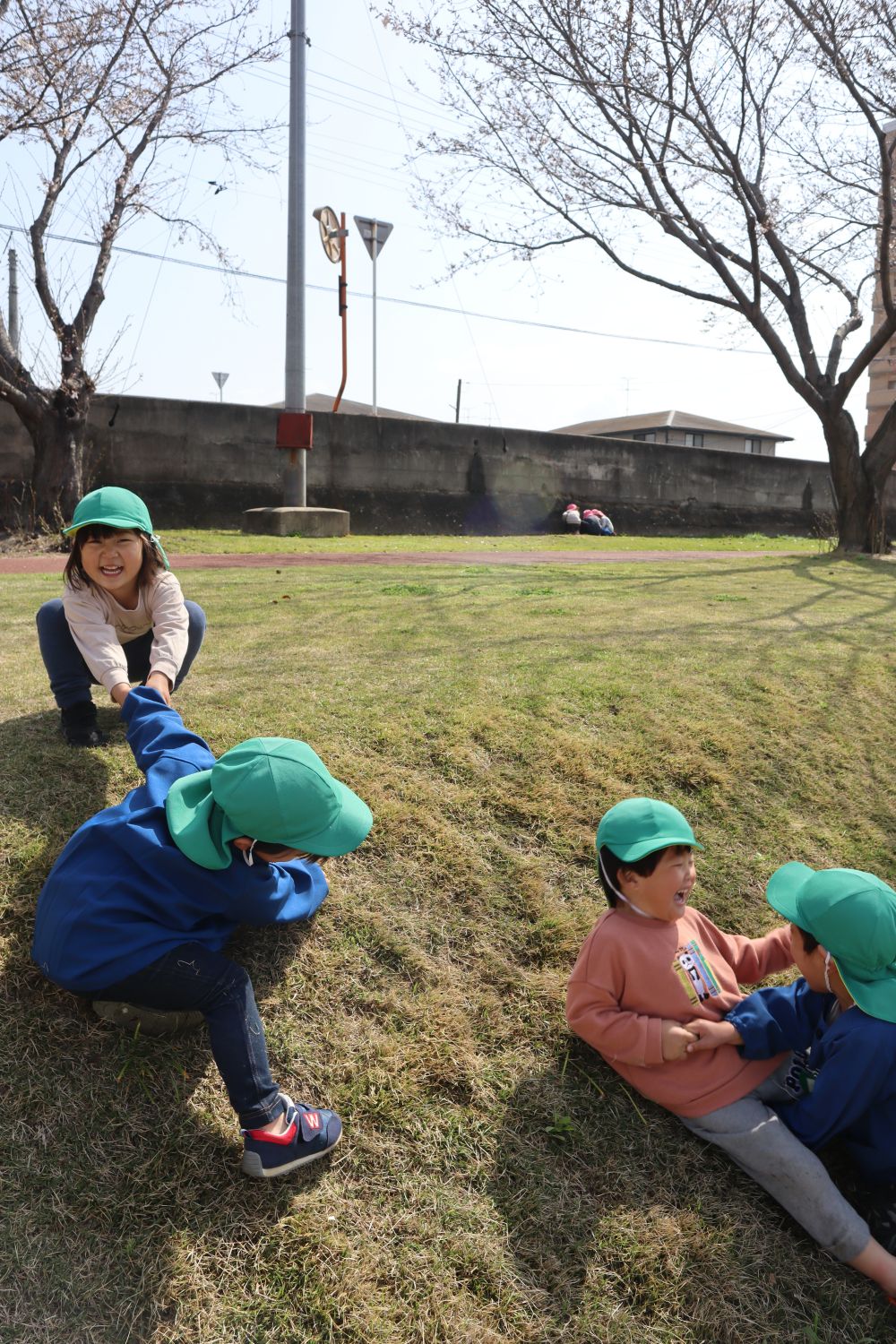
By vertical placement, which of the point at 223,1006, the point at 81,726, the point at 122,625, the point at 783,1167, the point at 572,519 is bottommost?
the point at 783,1167

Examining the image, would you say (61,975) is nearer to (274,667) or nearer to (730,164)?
(274,667)

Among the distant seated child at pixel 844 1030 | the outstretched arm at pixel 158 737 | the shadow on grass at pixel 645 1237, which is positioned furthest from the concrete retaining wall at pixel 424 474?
the distant seated child at pixel 844 1030

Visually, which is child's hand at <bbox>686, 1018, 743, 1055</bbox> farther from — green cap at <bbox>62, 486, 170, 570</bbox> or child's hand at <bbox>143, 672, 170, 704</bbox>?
green cap at <bbox>62, 486, 170, 570</bbox>

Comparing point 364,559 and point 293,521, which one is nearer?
point 364,559

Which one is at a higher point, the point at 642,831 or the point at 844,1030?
the point at 642,831

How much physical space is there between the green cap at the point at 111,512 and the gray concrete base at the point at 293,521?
8.80 meters

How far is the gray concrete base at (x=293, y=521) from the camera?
471 inches

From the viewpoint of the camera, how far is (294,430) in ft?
41.5

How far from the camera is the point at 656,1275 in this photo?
6.89 ft

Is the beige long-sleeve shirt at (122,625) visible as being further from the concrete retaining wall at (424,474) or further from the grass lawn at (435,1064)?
the concrete retaining wall at (424,474)

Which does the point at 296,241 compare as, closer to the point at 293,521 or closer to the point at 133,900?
the point at 293,521

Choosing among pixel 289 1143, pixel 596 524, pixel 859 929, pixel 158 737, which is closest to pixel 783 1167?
pixel 859 929

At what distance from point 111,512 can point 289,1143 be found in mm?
2034

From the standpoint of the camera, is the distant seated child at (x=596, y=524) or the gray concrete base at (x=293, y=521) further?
the distant seated child at (x=596, y=524)
